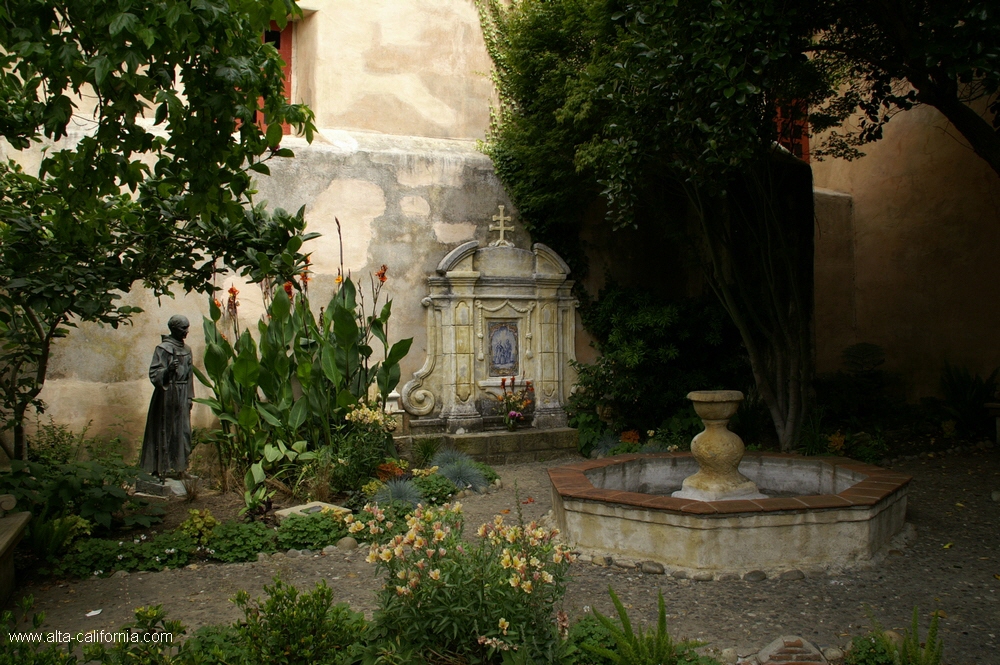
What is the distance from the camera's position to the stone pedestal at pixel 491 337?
8891mm

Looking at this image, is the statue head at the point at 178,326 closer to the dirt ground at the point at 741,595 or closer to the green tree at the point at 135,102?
the green tree at the point at 135,102

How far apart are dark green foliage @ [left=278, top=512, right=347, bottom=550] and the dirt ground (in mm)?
181

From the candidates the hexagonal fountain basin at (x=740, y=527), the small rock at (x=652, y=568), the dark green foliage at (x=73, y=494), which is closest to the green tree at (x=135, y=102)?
the dark green foliage at (x=73, y=494)

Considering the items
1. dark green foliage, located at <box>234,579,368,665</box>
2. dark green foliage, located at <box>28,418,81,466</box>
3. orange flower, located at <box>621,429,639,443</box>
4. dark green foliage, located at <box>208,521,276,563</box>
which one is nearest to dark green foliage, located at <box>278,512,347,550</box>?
dark green foliage, located at <box>208,521,276,563</box>

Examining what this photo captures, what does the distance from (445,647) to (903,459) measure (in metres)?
6.88

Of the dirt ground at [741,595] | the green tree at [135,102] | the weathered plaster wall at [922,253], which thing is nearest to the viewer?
the green tree at [135,102]

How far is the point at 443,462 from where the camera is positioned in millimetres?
7711

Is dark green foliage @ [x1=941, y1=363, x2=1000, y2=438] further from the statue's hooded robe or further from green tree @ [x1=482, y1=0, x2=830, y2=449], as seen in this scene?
the statue's hooded robe

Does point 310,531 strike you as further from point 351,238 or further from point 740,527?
point 351,238

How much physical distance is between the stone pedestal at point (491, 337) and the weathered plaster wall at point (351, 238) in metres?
0.27

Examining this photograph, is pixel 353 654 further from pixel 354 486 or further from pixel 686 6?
pixel 686 6

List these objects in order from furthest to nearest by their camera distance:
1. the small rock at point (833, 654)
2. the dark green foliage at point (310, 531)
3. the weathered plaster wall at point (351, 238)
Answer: the weathered plaster wall at point (351, 238)
the dark green foliage at point (310, 531)
the small rock at point (833, 654)

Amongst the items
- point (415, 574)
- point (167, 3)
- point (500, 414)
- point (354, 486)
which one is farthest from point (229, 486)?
point (167, 3)

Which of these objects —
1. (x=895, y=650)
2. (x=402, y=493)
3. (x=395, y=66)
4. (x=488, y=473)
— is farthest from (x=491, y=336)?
(x=895, y=650)
